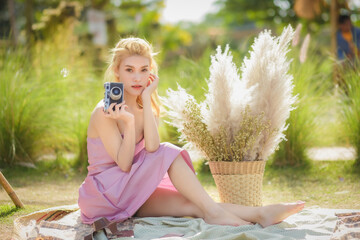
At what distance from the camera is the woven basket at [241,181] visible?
8.84 feet

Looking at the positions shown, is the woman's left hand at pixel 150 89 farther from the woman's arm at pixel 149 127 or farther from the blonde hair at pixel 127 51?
the blonde hair at pixel 127 51

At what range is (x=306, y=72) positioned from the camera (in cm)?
432

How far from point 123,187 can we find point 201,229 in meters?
0.49

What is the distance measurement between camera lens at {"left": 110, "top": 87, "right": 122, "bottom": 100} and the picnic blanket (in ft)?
2.18

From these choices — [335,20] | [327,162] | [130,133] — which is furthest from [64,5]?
[130,133]

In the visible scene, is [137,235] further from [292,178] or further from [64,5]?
[64,5]

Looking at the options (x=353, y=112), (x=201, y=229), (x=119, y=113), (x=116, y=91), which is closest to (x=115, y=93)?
(x=116, y=91)

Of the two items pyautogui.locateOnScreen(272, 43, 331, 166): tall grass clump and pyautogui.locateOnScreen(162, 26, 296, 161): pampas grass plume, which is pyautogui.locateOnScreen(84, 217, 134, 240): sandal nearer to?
pyautogui.locateOnScreen(162, 26, 296, 161): pampas grass plume

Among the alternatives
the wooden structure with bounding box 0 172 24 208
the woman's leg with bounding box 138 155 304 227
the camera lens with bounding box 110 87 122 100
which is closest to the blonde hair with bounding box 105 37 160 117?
the camera lens with bounding box 110 87 122 100

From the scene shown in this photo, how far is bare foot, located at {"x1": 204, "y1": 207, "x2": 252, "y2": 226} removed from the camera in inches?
93.2

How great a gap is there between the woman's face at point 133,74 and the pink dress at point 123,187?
0.38 meters

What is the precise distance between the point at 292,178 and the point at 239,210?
1.59m

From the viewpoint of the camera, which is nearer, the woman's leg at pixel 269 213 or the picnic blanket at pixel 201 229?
the picnic blanket at pixel 201 229

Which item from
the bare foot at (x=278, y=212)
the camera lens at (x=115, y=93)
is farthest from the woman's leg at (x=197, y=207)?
the camera lens at (x=115, y=93)
